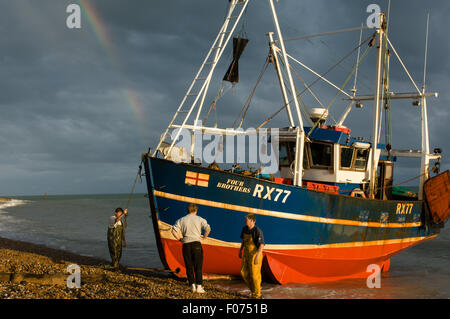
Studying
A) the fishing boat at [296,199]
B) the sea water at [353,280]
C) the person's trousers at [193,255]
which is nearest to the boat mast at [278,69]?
the fishing boat at [296,199]

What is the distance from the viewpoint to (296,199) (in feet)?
39.6

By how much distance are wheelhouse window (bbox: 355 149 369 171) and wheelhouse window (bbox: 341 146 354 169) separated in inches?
14.6

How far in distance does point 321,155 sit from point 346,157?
112 centimetres

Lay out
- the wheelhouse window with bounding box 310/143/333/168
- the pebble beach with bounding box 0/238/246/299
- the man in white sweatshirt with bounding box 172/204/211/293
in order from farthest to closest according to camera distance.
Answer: the wheelhouse window with bounding box 310/143/333/168
the man in white sweatshirt with bounding box 172/204/211/293
the pebble beach with bounding box 0/238/246/299

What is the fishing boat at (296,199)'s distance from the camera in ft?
36.7

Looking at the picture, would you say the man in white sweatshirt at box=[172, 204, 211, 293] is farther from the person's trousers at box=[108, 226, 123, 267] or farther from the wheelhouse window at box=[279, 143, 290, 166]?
the wheelhouse window at box=[279, 143, 290, 166]

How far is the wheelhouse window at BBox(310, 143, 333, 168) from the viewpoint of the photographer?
15250mm

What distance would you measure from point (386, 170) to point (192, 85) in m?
11.3

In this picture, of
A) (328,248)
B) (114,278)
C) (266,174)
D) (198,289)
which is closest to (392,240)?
(328,248)

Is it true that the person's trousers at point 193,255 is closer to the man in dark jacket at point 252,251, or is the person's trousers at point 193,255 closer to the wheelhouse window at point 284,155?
the man in dark jacket at point 252,251

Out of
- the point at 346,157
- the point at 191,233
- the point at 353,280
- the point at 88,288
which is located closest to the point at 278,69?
the point at 346,157

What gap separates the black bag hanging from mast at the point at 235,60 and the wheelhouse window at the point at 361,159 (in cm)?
626

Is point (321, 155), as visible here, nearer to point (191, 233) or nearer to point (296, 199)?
point (296, 199)

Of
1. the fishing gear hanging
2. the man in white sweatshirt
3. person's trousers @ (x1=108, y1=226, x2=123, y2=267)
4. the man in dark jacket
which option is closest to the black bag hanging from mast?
the fishing gear hanging
